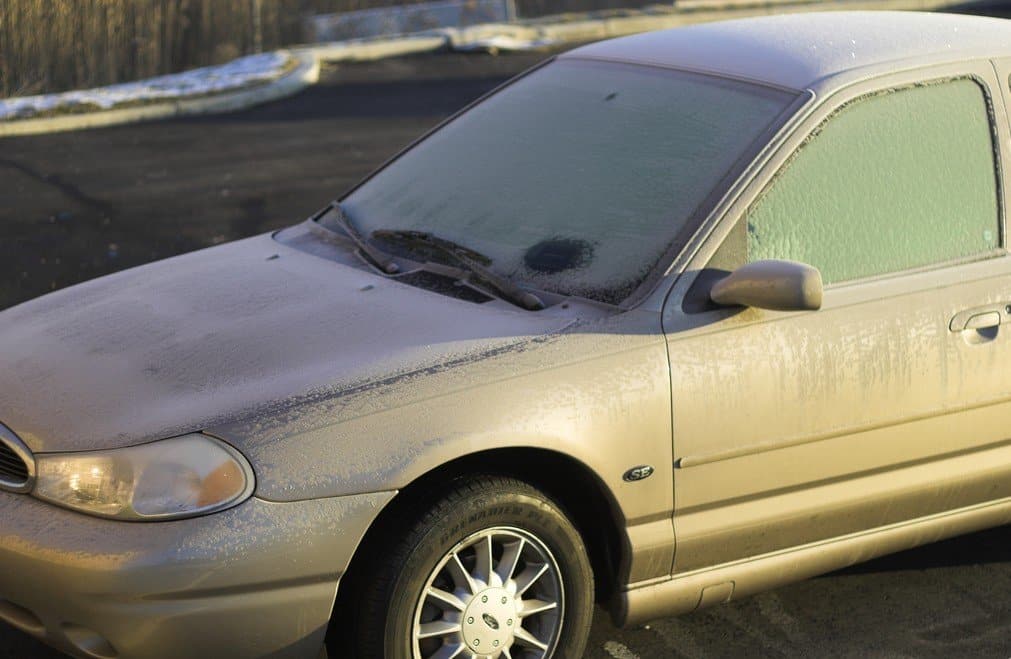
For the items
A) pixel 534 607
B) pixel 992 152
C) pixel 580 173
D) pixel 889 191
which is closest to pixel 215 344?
pixel 534 607

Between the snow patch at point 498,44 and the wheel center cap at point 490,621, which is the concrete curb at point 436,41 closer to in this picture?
the snow patch at point 498,44

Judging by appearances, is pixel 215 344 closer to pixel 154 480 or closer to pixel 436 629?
pixel 154 480

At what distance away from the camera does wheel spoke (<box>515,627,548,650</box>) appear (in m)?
3.77

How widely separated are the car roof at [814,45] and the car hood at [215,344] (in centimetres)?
112

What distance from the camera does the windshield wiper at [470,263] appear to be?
4062mm

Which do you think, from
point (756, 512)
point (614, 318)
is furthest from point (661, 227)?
point (756, 512)

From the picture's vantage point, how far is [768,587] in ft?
13.8

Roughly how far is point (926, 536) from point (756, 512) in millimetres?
691

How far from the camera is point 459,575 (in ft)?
11.9

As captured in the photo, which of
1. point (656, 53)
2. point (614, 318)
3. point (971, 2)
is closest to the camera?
point (614, 318)

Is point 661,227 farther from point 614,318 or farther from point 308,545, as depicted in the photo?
point 308,545

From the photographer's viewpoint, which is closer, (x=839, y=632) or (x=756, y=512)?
(x=756, y=512)

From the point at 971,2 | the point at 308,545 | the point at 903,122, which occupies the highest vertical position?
the point at 903,122

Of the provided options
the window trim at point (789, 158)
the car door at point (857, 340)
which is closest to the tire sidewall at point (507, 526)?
the car door at point (857, 340)
